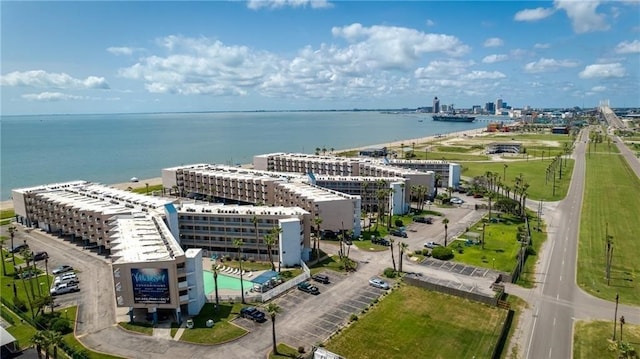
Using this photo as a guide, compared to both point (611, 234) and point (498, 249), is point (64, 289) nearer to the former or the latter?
point (498, 249)

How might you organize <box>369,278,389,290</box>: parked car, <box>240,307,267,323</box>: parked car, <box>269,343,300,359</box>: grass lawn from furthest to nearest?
<box>369,278,389,290</box>: parked car, <box>240,307,267,323</box>: parked car, <box>269,343,300,359</box>: grass lawn

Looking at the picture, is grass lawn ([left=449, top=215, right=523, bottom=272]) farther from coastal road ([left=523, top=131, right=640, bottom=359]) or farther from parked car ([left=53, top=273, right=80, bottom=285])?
parked car ([left=53, top=273, right=80, bottom=285])

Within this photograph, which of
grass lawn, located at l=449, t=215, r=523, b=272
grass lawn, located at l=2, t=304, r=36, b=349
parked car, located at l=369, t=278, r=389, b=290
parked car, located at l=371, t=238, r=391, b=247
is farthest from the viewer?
parked car, located at l=371, t=238, r=391, b=247

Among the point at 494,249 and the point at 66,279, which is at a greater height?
the point at 66,279

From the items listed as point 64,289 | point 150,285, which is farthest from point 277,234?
point 64,289

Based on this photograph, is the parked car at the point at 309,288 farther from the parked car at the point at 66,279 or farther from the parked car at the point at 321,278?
the parked car at the point at 66,279

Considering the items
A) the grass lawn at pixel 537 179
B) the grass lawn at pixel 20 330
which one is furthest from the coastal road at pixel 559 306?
the grass lawn at pixel 20 330

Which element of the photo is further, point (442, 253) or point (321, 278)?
point (442, 253)

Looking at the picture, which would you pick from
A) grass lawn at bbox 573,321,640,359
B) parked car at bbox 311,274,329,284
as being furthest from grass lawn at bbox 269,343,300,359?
grass lawn at bbox 573,321,640,359
